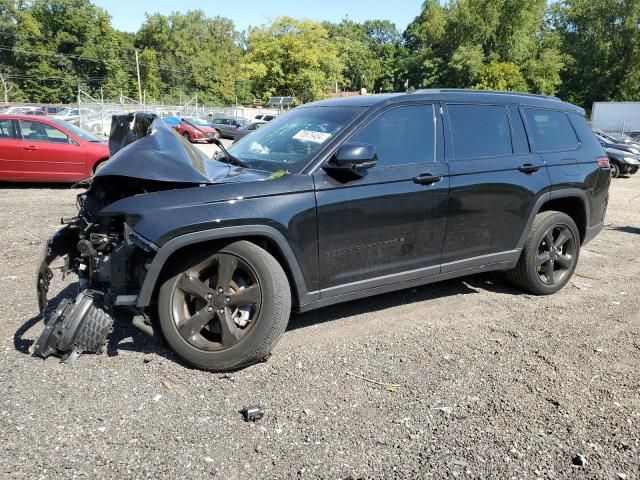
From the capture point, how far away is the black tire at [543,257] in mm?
4734

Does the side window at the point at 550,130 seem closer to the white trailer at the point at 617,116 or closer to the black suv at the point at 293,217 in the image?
the black suv at the point at 293,217

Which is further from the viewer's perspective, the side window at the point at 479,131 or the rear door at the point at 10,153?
the rear door at the point at 10,153

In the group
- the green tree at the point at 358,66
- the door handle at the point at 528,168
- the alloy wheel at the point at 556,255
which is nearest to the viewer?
the door handle at the point at 528,168

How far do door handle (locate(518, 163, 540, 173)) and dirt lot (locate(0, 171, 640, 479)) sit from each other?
119 cm

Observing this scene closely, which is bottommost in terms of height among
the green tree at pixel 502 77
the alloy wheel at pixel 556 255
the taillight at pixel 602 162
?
the alloy wheel at pixel 556 255

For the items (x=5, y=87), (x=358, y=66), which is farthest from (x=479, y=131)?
(x=358, y=66)

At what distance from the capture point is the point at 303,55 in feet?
204

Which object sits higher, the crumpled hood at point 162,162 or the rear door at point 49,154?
the crumpled hood at point 162,162

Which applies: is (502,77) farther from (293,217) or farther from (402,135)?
(293,217)

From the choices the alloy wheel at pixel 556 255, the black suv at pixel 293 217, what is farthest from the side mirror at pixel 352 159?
the alloy wheel at pixel 556 255

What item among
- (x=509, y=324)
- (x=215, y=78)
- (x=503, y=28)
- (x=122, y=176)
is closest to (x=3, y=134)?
(x=122, y=176)

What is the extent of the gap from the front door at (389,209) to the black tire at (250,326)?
44 cm

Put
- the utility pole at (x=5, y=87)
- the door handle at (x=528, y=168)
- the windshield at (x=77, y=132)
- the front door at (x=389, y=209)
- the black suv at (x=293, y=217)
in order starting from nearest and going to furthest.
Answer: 1. the black suv at (x=293, y=217)
2. the front door at (x=389, y=209)
3. the door handle at (x=528, y=168)
4. the windshield at (x=77, y=132)
5. the utility pole at (x=5, y=87)

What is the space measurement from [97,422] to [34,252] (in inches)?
155
